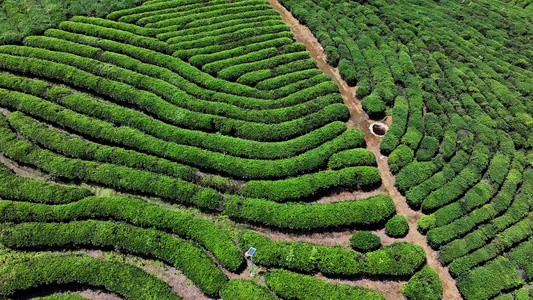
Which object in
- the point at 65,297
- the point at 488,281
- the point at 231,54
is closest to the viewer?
the point at 65,297

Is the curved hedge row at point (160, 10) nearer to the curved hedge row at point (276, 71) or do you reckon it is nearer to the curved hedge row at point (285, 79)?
the curved hedge row at point (276, 71)

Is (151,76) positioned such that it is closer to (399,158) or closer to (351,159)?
(351,159)

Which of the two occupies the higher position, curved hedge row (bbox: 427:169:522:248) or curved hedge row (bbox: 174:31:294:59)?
curved hedge row (bbox: 174:31:294:59)

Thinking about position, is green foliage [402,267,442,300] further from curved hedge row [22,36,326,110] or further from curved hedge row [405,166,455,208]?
curved hedge row [22,36,326,110]

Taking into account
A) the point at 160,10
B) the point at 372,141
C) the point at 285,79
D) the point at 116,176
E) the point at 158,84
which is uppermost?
the point at 160,10

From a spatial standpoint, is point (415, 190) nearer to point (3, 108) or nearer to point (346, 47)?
point (346, 47)

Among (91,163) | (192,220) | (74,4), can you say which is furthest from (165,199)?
(74,4)

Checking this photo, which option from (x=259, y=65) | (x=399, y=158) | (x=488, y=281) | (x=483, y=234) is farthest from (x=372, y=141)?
(x=259, y=65)

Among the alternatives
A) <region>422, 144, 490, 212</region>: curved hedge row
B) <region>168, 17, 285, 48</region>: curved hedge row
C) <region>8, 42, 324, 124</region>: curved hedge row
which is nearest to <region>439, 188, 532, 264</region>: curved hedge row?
<region>422, 144, 490, 212</region>: curved hedge row
